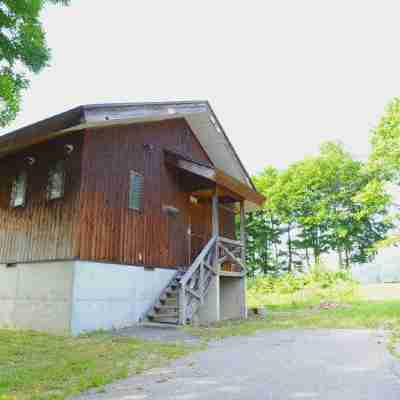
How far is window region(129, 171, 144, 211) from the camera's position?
9.49 m

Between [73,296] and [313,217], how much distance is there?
23.2 meters

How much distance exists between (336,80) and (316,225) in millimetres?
11833

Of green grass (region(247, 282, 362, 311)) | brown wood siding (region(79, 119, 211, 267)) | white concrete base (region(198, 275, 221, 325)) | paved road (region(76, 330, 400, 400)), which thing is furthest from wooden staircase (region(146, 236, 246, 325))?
green grass (region(247, 282, 362, 311))

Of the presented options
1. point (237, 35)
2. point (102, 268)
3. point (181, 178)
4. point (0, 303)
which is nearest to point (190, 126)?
point (181, 178)

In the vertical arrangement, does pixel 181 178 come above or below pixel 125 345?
above

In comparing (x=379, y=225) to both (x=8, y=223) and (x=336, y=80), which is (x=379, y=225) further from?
(x=8, y=223)

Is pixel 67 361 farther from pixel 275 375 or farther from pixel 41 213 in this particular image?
pixel 41 213

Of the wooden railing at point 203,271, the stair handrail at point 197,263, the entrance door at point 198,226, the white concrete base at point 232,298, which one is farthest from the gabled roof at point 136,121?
the white concrete base at point 232,298

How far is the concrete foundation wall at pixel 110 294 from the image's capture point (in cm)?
770

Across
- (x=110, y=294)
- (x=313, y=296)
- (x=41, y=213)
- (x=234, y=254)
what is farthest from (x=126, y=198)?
(x=313, y=296)

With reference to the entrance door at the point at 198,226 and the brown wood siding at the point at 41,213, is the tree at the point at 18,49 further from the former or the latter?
the entrance door at the point at 198,226

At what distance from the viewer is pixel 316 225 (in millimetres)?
29375

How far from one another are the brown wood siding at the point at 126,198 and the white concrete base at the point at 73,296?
40 centimetres

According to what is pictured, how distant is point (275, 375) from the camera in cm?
401
